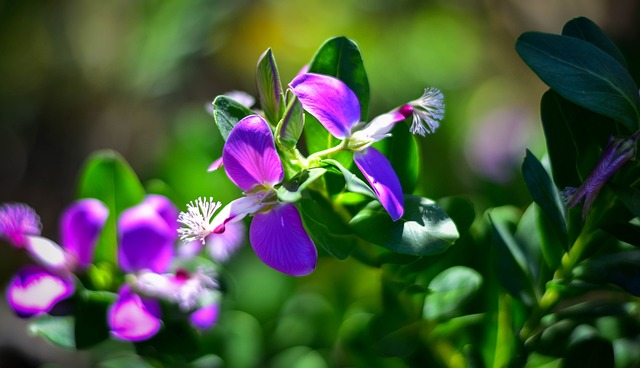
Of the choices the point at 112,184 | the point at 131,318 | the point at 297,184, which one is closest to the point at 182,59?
the point at 112,184

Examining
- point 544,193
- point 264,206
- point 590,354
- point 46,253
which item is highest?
point 46,253

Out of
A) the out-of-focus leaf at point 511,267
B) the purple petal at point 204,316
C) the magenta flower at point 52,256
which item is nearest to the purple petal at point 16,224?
the magenta flower at point 52,256

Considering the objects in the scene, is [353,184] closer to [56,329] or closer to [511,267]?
[511,267]

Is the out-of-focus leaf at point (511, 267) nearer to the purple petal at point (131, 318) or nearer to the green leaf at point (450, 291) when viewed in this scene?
the green leaf at point (450, 291)

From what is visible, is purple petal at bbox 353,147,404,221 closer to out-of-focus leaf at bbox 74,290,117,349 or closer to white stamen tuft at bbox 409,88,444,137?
white stamen tuft at bbox 409,88,444,137

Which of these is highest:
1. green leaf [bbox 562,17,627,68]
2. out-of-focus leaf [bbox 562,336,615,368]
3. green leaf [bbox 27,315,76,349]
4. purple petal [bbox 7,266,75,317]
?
purple petal [bbox 7,266,75,317]

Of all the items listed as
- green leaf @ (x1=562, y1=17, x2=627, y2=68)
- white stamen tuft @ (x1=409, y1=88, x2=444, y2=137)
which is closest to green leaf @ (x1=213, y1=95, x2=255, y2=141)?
white stamen tuft @ (x1=409, y1=88, x2=444, y2=137)
